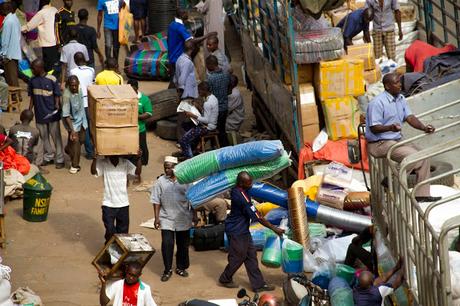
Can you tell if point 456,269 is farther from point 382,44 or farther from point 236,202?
point 382,44

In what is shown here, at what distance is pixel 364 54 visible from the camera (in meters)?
17.5

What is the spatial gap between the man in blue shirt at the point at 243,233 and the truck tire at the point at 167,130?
588 cm

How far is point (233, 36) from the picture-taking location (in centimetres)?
2492

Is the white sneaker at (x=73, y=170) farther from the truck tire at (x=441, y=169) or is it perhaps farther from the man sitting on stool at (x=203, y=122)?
the truck tire at (x=441, y=169)

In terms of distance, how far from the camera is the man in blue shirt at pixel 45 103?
17594 mm

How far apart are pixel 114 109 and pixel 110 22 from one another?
7.71 m

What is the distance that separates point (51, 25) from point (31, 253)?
6675mm

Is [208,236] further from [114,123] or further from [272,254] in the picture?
[114,123]

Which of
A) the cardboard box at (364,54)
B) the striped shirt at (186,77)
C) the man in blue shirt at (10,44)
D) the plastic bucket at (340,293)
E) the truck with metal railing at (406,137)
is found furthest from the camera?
the man in blue shirt at (10,44)

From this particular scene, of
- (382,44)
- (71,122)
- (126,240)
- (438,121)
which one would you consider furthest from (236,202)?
(382,44)

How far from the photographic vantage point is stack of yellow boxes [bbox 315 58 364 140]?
16297mm

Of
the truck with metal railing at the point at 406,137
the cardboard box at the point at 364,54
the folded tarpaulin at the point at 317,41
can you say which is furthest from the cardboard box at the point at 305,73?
the cardboard box at the point at 364,54

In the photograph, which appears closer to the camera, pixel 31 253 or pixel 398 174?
pixel 398 174

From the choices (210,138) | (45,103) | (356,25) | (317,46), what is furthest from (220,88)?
(317,46)
